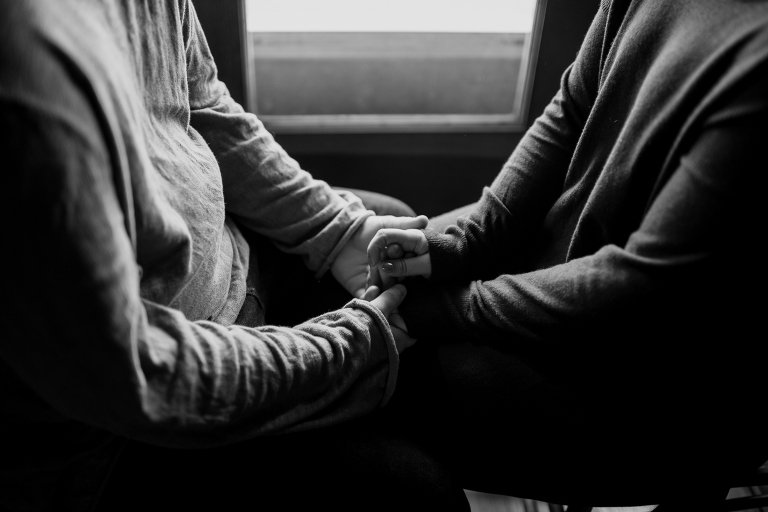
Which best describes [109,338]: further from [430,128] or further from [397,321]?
[430,128]

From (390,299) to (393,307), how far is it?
0.01 metres

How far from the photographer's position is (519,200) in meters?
0.95

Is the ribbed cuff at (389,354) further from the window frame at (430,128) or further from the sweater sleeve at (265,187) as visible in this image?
the window frame at (430,128)

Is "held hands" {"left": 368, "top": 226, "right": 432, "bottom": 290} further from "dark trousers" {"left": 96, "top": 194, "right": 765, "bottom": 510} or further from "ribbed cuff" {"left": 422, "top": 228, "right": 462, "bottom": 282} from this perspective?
"dark trousers" {"left": 96, "top": 194, "right": 765, "bottom": 510}

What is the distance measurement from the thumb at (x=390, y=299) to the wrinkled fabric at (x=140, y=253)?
38 mm

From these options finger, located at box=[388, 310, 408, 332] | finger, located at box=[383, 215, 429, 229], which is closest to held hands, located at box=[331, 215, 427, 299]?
finger, located at box=[383, 215, 429, 229]

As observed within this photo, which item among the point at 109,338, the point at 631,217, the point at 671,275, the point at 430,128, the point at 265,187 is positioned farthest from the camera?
the point at 430,128

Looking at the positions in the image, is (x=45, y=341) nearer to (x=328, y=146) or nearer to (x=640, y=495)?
(x=640, y=495)

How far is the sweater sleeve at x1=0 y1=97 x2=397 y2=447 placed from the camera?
1.49ft

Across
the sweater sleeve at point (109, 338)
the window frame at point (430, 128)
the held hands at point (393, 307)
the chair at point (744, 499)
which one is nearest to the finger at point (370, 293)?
the held hands at point (393, 307)

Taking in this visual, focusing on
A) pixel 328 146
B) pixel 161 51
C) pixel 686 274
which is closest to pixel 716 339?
pixel 686 274

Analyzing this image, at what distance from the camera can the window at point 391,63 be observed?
144 cm

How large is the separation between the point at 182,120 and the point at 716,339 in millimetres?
740

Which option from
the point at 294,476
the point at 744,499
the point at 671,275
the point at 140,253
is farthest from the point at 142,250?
the point at 744,499
